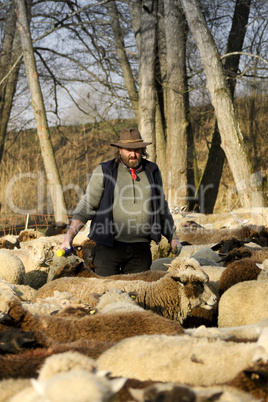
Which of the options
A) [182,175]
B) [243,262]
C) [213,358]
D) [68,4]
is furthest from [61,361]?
[68,4]

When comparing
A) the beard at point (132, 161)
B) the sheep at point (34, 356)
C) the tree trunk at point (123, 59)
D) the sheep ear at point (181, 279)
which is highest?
the tree trunk at point (123, 59)

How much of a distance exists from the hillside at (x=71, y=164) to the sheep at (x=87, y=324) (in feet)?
38.2

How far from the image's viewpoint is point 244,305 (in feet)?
16.0

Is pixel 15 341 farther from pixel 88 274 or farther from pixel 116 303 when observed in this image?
pixel 88 274

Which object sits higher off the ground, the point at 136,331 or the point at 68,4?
the point at 68,4

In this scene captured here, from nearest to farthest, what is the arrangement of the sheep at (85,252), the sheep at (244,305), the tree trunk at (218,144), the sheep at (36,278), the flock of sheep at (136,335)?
the flock of sheep at (136,335) < the sheep at (244,305) < the sheep at (36,278) < the sheep at (85,252) < the tree trunk at (218,144)

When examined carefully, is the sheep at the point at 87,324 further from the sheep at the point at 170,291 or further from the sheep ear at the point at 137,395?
the sheep ear at the point at 137,395

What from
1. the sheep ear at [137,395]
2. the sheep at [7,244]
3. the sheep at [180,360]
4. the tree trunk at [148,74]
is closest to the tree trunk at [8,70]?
the tree trunk at [148,74]

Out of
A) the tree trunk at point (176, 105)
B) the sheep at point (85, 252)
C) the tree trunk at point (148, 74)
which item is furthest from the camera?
the tree trunk at point (176, 105)

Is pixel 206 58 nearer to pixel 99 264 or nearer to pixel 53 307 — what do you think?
pixel 99 264

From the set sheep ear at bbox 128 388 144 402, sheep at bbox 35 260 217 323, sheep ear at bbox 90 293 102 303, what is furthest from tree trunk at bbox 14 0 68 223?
sheep ear at bbox 128 388 144 402

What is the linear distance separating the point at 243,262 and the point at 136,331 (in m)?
2.51

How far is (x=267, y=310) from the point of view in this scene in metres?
4.66

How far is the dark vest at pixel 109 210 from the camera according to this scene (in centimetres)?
562
